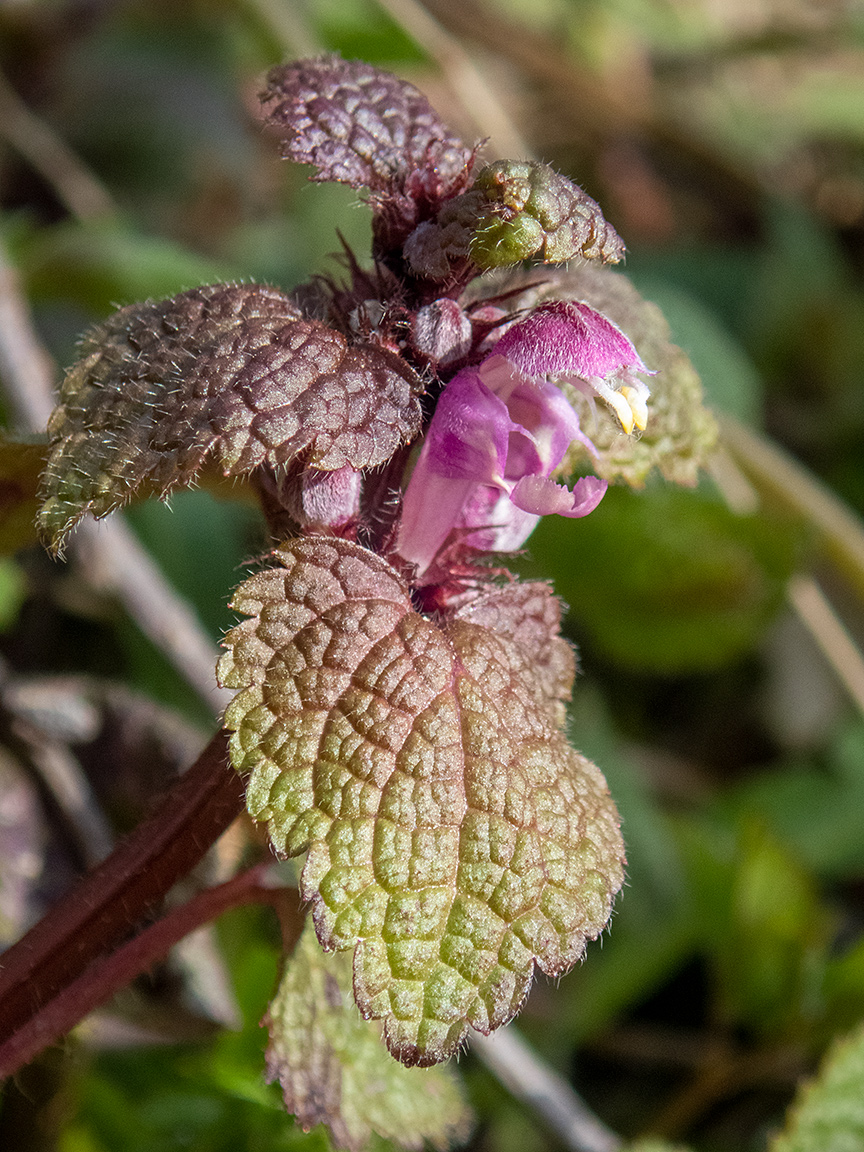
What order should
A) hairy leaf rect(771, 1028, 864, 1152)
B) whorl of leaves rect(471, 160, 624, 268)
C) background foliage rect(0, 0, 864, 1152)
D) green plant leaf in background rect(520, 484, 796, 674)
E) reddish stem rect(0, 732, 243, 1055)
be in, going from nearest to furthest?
whorl of leaves rect(471, 160, 624, 268) < reddish stem rect(0, 732, 243, 1055) < hairy leaf rect(771, 1028, 864, 1152) < background foliage rect(0, 0, 864, 1152) < green plant leaf in background rect(520, 484, 796, 674)

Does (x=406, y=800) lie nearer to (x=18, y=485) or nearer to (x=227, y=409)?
(x=227, y=409)

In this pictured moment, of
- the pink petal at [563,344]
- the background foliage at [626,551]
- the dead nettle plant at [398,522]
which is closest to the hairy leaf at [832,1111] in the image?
the background foliage at [626,551]

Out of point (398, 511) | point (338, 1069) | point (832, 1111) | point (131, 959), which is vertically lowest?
point (832, 1111)

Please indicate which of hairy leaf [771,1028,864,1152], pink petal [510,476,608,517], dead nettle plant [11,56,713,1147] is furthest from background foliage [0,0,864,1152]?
pink petal [510,476,608,517]

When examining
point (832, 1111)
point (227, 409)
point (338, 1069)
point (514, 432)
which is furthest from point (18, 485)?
point (832, 1111)

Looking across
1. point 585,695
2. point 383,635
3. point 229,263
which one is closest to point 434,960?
point 383,635

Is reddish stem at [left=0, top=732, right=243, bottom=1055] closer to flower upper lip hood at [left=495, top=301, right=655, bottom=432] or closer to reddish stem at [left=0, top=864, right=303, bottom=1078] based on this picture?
reddish stem at [left=0, top=864, right=303, bottom=1078]
